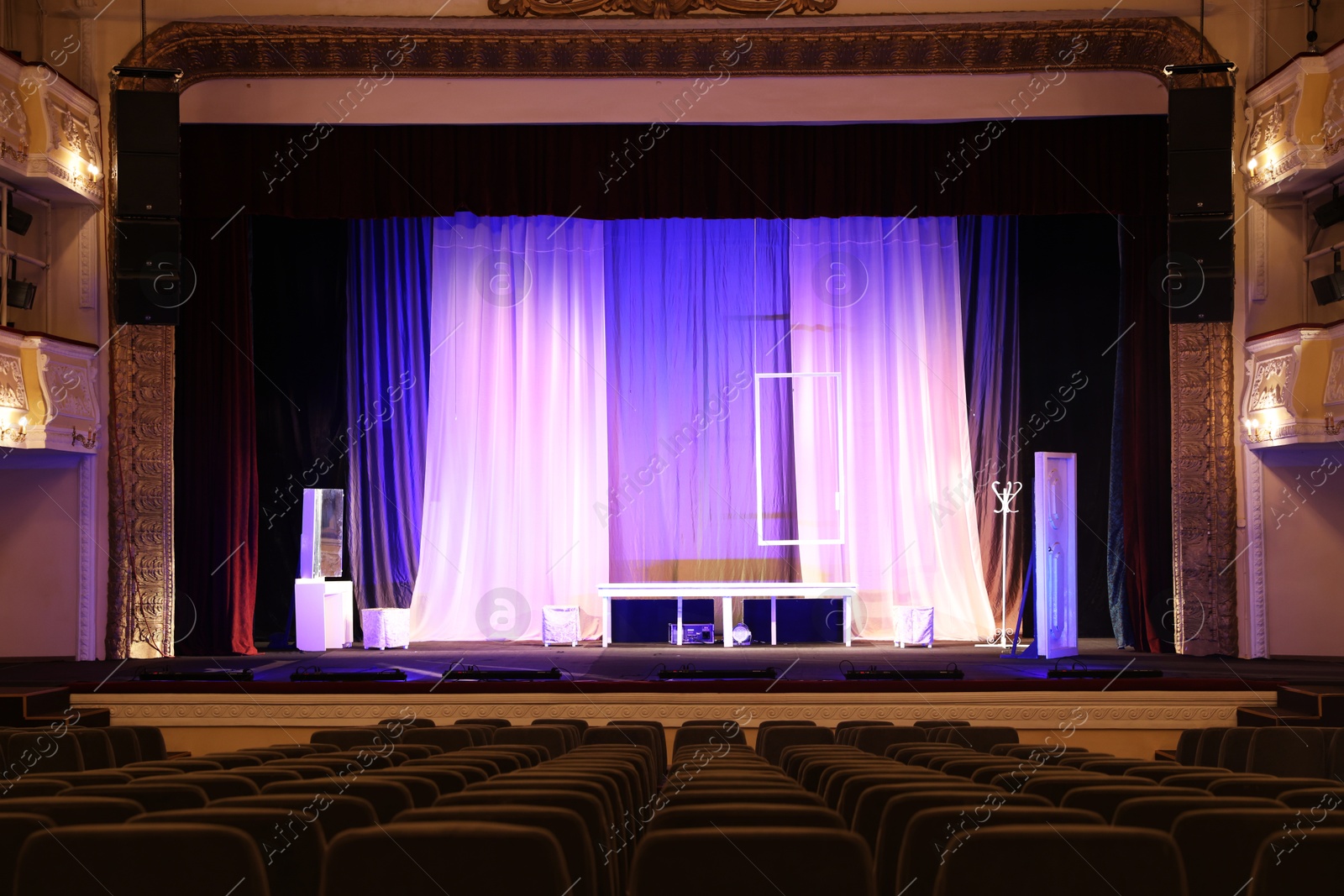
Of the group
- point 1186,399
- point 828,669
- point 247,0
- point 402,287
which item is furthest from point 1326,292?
point 247,0

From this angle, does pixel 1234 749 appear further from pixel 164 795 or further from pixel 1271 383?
pixel 1271 383

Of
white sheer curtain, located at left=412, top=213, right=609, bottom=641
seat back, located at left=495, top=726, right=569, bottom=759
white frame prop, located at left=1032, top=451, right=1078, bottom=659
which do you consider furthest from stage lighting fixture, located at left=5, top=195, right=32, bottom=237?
white frame prop, located at left=1032, top=451, right=1078, bottom=659

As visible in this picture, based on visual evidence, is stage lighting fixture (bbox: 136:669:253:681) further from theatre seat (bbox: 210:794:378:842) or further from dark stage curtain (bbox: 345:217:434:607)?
theatre seat (bbox: 210:794:378:842)

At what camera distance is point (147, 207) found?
905cm

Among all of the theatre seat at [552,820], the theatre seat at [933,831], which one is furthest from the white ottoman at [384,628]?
the theatre seat at [933,831]

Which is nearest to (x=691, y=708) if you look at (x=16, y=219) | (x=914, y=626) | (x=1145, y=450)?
(x=914, y=626)

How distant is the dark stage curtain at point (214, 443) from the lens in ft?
35.0

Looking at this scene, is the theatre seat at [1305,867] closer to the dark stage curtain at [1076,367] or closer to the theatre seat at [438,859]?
the theatre seat at [438,859]

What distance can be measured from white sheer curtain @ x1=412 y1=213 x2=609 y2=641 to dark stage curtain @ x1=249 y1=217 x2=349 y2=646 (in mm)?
1036

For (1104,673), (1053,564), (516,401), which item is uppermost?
(516,401)

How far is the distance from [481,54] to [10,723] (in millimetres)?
6577

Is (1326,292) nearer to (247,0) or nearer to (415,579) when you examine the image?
(415,579)

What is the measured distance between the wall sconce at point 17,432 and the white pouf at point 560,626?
189 inches

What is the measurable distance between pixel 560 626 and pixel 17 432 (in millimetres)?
5000
